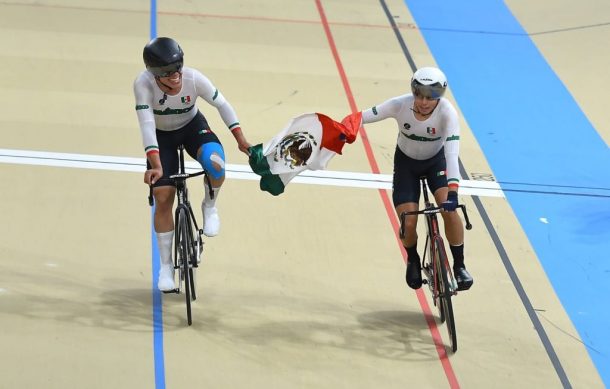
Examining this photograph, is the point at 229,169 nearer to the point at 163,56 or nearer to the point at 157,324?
the point at 157,324

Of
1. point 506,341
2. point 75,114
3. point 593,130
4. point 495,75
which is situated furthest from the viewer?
point 495,75

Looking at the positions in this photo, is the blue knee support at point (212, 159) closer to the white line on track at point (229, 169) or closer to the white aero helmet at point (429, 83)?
the white aero helmet at point (429, 83)

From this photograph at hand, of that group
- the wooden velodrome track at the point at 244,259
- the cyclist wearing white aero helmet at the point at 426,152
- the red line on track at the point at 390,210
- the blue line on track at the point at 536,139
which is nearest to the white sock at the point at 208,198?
the wooden velodrome track at the point at 244,259

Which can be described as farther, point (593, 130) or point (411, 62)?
point (411, 62)

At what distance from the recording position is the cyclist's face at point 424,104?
20.4ft

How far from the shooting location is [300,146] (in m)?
6.44

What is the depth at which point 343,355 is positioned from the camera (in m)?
6.52

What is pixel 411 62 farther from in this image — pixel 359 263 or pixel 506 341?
pixel 506 341

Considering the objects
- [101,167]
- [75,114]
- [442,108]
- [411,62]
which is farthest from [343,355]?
[411,62]

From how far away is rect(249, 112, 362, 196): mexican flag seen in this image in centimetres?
639

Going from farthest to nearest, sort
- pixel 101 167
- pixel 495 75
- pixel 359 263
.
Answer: pixel 495 75
pixel 101 167
pixel 359 263

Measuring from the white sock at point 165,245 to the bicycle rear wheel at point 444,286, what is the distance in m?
1.75

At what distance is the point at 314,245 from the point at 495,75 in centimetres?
429

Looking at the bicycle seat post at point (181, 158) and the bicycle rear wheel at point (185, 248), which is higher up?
the bicycle seat post at point (181, 158)
